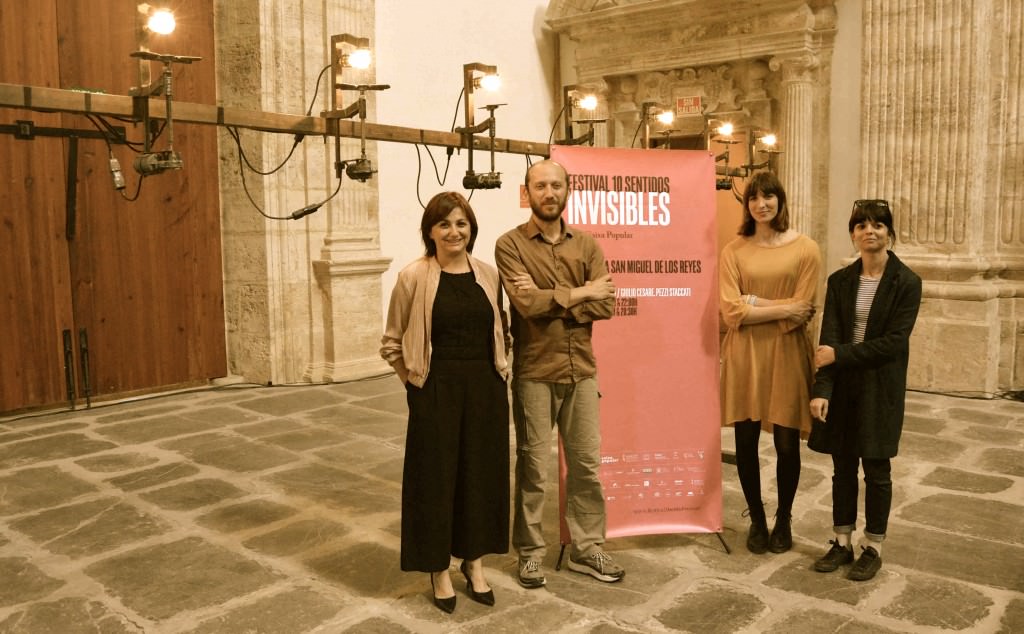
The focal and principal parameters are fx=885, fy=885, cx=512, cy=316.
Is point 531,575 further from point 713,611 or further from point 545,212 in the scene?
point 545,212

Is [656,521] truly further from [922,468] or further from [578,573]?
[922,468]

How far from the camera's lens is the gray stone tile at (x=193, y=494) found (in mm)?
4621

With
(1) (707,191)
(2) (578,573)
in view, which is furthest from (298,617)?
(1) (707,191)

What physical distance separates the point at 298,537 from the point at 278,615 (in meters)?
0.85

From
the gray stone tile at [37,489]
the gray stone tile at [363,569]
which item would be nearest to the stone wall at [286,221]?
the gray stone tile at [37,489]

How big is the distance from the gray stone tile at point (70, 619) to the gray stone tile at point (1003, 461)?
4639mm

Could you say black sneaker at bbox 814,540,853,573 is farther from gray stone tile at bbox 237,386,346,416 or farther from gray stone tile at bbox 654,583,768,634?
gray stone tile at bbox 237,386,346,416

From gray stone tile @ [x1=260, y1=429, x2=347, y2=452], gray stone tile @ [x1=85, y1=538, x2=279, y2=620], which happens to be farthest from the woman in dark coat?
gray stone tile @ [x1=260, y1=429, x2=347, y2=452]

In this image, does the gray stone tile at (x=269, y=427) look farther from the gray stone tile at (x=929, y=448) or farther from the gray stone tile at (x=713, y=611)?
the gray stone tile at (x=929, y=448)

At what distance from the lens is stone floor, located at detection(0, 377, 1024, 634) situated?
3268 millimetres

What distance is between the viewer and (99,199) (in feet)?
23.5

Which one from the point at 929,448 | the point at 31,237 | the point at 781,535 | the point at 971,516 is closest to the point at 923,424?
the point at 929,448

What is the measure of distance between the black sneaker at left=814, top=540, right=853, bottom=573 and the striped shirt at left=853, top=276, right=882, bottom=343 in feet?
2.88

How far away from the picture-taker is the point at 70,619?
3289mm
